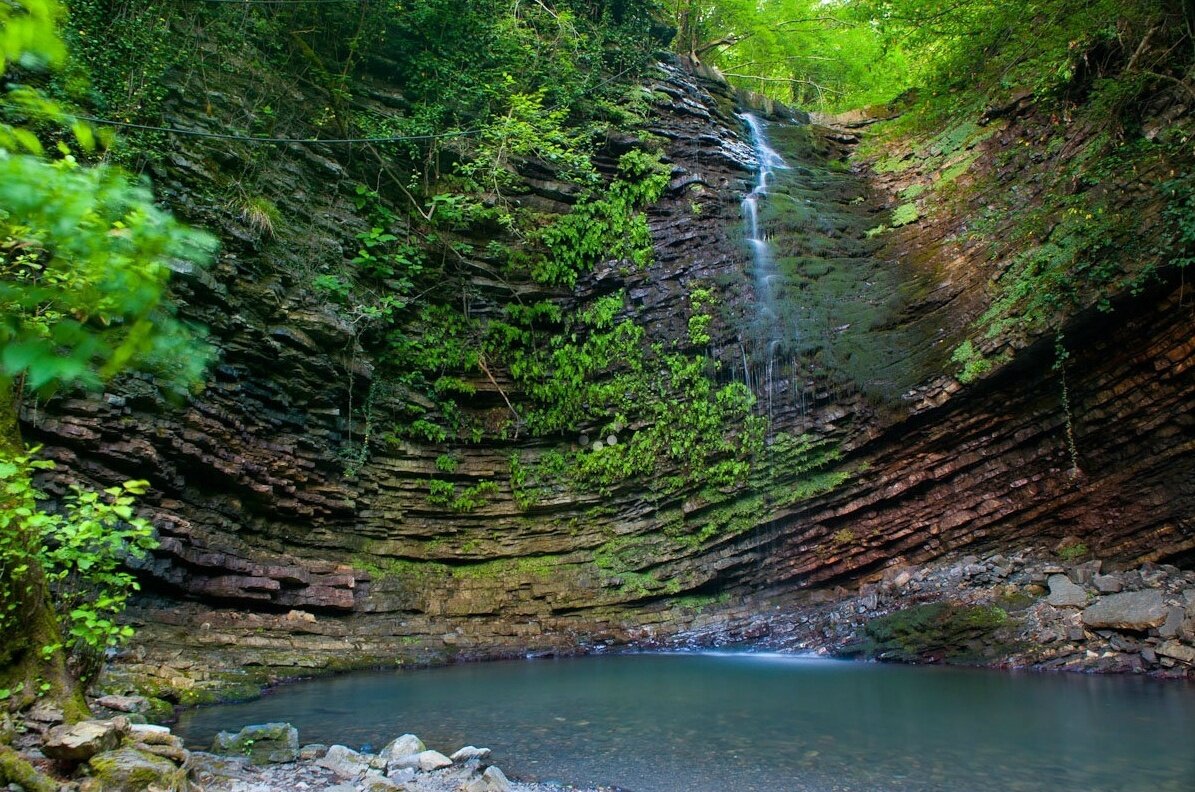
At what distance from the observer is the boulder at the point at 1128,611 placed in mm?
7883

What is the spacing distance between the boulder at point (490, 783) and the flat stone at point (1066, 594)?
7.51 meters

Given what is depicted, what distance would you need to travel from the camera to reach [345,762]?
5012mm

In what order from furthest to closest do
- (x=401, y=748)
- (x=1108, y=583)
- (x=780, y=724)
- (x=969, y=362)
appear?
(x=969, y=362) → (x=1108, y=583) → (x=780, y=724) → (x=401, y=748)

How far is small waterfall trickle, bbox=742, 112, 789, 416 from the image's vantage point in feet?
40.2

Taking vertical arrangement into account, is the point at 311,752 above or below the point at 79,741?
below

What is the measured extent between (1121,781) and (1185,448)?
6270mm

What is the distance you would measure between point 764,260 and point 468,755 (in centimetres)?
1062

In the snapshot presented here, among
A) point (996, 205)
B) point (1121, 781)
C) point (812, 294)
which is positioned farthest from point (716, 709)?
point (996, 205)

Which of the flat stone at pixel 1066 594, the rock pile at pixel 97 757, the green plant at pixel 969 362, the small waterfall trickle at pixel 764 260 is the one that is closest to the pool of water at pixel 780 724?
the flat stone at pixel 1066 594

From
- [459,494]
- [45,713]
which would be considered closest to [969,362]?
[459,494]

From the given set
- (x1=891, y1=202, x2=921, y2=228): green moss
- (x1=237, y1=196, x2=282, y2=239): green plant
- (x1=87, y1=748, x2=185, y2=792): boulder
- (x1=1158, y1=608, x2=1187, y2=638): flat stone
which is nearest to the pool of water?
(x1=1158, y1=608, x2=1187, y2=638): flat stone

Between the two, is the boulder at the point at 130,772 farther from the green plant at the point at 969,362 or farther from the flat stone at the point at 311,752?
the green plant at the point at 969,362

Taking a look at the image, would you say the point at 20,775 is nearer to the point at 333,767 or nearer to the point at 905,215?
the point at 333,767

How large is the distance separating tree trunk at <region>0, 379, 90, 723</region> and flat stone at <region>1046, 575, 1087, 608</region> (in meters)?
10.1
